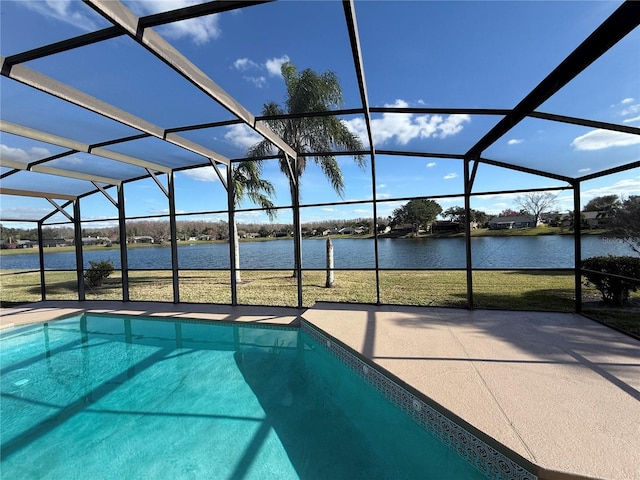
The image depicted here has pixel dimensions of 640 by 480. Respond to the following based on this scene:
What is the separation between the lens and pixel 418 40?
3.16m

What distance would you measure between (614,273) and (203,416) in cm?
666

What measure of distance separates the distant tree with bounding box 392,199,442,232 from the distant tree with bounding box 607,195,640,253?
427cm

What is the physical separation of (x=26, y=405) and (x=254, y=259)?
9.75 m

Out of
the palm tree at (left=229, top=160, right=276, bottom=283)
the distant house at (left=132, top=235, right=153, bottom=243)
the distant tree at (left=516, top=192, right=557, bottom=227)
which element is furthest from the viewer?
the palm tree at (left=229, top=160, right=276, bottom=283)

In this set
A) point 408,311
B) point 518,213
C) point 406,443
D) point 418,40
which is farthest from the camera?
point 518,213

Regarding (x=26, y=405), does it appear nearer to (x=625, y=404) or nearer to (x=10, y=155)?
(x=10, y=155)

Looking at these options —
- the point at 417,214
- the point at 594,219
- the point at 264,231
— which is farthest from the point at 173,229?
the point at 594,219

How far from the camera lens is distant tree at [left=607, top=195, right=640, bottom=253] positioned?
18.0 feet

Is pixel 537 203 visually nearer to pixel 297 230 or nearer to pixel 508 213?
pixel 508 213

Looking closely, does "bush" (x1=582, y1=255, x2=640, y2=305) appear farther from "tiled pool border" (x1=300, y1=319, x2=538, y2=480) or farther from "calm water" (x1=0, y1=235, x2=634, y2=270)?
"tiled pool border" (x1=300, y1=319, x2=538, y2=480)

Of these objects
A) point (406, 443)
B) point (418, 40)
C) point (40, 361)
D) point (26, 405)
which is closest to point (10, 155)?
point (40, 361)

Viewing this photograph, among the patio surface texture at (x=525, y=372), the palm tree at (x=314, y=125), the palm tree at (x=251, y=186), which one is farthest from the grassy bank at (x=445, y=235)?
the patio surface texture at (x=525, y=372)

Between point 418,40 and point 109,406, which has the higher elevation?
point 418,40

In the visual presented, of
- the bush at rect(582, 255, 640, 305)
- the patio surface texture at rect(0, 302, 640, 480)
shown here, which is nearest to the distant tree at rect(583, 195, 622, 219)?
the bush at rect(582, 255, 640, 305)
